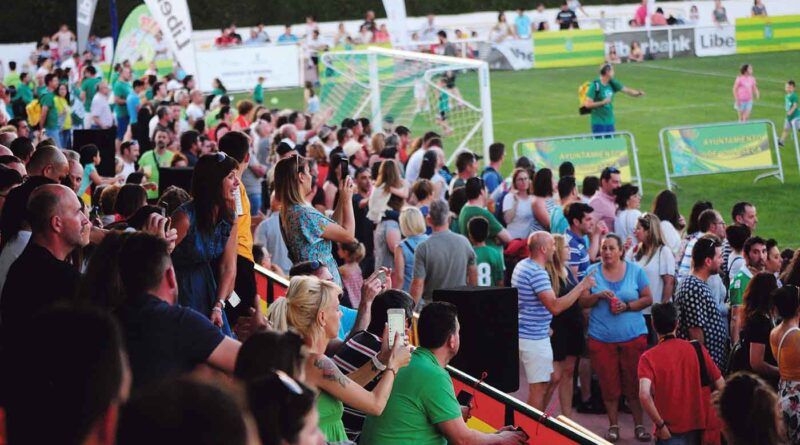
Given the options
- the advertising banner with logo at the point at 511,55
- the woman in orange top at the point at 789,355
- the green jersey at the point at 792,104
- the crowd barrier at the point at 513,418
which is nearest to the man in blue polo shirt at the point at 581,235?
the woman in orange top at the point at 789,355

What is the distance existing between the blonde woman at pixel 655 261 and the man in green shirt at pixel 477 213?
1307 mm

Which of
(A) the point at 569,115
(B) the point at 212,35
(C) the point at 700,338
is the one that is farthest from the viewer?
(B) the point at 212,35

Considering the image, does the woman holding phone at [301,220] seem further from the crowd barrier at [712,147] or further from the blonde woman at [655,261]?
the crowd barrier at [712,147]

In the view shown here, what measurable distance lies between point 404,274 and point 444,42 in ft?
64.3

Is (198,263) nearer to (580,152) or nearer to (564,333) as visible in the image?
(564,333)

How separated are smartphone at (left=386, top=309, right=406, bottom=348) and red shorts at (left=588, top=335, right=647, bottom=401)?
13.3 ft

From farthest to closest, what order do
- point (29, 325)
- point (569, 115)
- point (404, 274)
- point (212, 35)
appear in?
point (212, 35)
point (569, 115)
point (404, 274)
point (29, 325)

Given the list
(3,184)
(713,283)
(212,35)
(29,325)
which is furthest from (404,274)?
(212,35)

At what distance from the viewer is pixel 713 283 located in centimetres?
912

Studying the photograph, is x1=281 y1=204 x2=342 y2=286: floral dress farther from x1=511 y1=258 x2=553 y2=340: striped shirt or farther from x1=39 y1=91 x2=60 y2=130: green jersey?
x1=39 y1=91 x2=60 y2=130: green jersey

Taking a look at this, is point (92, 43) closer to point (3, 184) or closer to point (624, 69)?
point (624, 69)

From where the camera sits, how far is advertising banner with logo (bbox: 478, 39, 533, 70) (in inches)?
1419

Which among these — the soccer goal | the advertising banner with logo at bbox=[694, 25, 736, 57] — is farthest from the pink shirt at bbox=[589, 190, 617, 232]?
the advertising banner with logo at bbox=[694, 25, 736, 57]

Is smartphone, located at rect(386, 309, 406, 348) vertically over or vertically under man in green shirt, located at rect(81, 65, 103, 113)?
under
